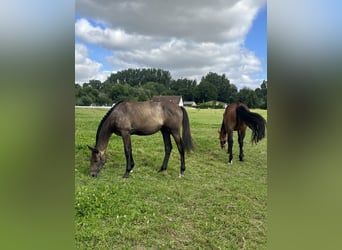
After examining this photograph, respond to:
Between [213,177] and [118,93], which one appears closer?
[118,93]

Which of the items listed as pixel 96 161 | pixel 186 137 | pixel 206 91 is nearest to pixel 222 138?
pixel 186 137

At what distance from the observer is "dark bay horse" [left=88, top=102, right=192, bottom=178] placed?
13.4ft

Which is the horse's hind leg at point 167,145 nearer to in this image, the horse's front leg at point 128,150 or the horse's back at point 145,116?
the horse's back at point 145,116

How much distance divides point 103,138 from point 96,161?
1.43 ft

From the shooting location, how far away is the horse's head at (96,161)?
3768 mm

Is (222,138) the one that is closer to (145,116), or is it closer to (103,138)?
(145,116)

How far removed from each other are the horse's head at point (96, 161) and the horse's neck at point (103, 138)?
0.12m

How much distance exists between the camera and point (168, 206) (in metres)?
2.78

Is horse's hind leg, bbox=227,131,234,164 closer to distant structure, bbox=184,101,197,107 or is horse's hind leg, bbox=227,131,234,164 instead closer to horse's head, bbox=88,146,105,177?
distant structure, bbox=184,101,197,107
